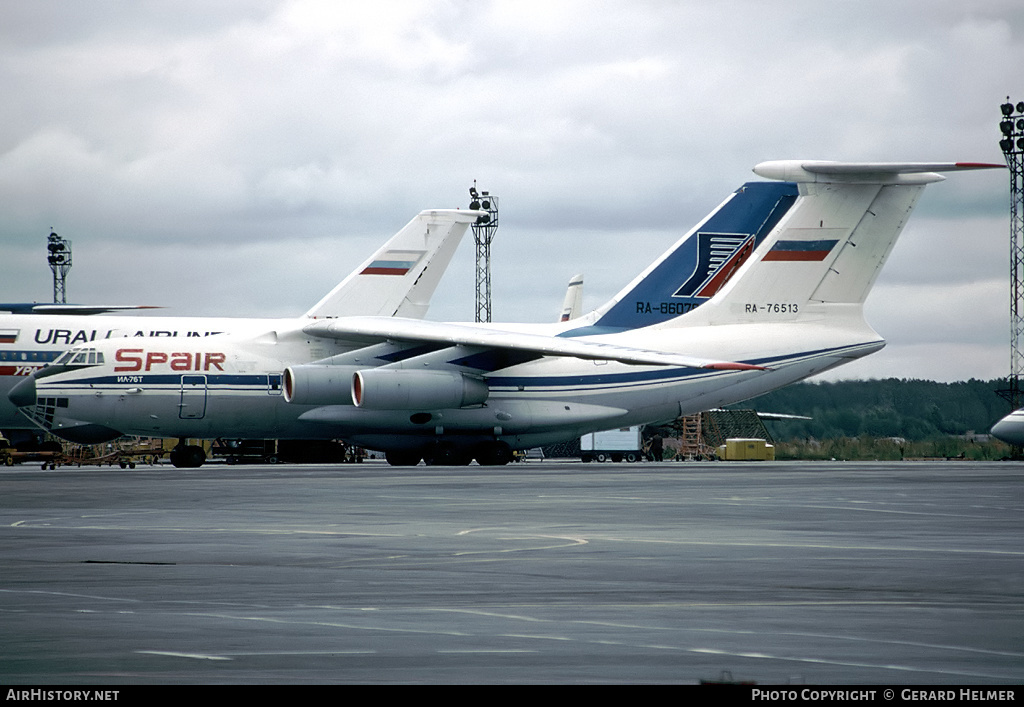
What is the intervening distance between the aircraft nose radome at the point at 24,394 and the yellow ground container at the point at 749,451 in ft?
104

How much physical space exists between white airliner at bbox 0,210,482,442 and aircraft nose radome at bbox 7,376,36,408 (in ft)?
4.54

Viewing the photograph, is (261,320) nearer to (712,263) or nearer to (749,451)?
(712,263)

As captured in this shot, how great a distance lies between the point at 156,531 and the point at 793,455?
4903 centimetres

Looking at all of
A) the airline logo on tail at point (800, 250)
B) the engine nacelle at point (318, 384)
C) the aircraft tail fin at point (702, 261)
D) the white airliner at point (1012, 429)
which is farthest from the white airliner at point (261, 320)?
the white airliner at point (1012, 429)

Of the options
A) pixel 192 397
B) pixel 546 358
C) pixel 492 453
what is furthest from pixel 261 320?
pixel 546 358

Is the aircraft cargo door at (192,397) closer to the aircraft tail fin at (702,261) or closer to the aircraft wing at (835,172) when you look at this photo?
the aircraft tail fin at (702,261)

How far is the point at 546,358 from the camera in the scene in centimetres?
3959

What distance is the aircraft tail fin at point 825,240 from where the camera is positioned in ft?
126

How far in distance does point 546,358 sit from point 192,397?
395 inches

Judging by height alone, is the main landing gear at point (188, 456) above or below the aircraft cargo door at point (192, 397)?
below

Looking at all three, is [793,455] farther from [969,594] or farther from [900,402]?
[969,594]

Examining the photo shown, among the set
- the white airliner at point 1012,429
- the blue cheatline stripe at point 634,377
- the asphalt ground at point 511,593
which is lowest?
the asphalt ground at point 511,593

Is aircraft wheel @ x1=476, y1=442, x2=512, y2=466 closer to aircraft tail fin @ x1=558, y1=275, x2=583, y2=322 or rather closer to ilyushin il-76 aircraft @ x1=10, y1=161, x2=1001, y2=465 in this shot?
ilyushin il-76 aircraft @ x1=10, y1=161, x2=1001, y2=465
